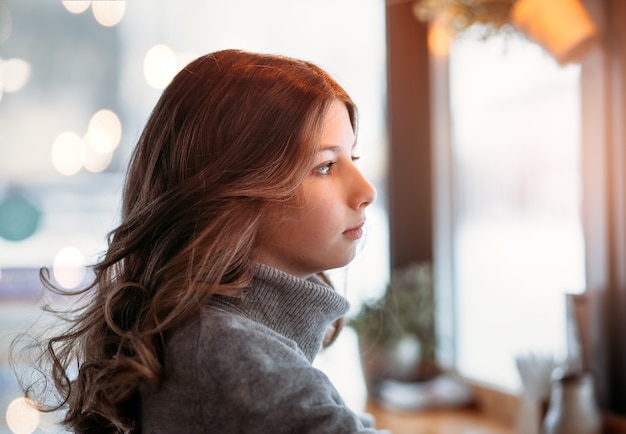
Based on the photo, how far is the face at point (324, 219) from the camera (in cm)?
75

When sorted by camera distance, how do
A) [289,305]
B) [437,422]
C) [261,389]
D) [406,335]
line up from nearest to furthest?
[261,389] → [289,305] → [437,422] → [406,335]

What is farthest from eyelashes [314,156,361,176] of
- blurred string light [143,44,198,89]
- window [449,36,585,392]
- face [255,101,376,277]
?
blurred string light [143,44,198,89]

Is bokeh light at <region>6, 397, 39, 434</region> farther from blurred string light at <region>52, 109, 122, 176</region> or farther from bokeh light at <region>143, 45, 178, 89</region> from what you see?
bokeh light at <region>143, 45, 178, 89</region>

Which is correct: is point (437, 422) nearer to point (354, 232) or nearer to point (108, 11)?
point (108, 11)

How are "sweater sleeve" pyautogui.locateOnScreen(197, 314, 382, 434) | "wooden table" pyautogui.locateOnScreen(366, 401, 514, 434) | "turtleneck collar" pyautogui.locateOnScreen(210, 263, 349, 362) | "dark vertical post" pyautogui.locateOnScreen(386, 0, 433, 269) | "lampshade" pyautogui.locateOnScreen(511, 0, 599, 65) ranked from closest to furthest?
"sweater sleeve" pyautogui.locateOnScreen(197, 314, 382, 434) < "turtleneck collar" pyautogui.locateOnScreen(210, 263, 349, 362) < "lampshade" pyautogui.locateOnScreen(511, 0, 599, 65) < "wooden table" pyautogui.locateOnScreen(366, 401, 514, 434) < "dark vertical post" pyautogui.locateOnScreen(386, 0, 433, 269)

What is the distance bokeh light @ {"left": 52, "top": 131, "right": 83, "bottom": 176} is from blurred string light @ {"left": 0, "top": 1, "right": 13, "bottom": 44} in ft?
1.13

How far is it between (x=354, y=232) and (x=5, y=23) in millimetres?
2099

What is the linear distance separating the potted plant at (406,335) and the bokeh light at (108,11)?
1.18 m

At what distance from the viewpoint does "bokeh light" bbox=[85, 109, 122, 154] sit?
2.55m

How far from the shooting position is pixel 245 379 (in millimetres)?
619

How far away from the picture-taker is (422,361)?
107 inches

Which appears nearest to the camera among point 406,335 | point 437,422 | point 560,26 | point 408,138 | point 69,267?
point 560,26

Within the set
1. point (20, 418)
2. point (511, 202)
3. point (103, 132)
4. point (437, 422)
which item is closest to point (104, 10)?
point (103, 132)

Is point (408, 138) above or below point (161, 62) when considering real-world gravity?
below
